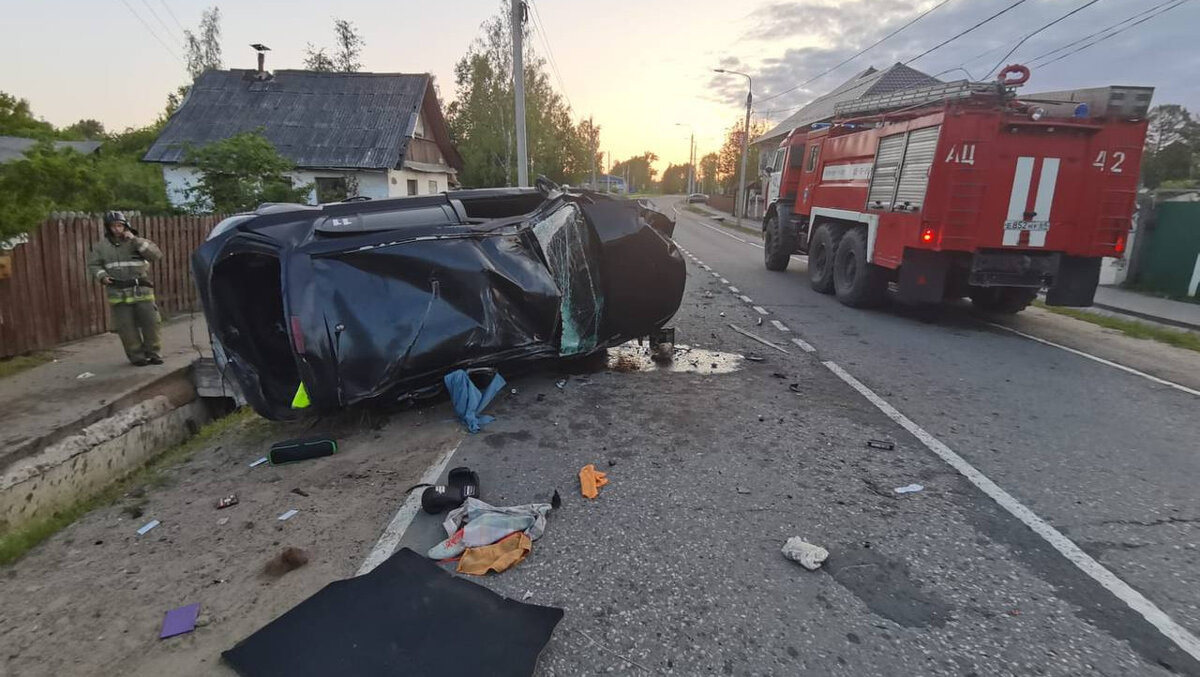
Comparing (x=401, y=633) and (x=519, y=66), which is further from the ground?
(x=519, y=66)

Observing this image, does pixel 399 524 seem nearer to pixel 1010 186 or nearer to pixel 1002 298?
pixel 1010 186

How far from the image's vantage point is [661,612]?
263cm

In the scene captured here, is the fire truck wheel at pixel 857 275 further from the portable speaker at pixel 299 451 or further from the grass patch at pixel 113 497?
the grass patch at pixel 113 497

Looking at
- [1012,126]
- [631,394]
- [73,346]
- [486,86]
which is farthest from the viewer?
[486,86]

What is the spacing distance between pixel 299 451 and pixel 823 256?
984 cm

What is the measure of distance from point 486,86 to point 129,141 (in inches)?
820

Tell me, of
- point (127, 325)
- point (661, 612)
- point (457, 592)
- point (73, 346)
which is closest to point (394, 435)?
point (457, 592)

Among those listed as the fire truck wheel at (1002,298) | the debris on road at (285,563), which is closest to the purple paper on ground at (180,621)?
the debris on road at (285,563)

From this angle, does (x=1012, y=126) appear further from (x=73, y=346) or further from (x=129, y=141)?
(x=129, y=141)


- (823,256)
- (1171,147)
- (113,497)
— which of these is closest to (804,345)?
(823,256)

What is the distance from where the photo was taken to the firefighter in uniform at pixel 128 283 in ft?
20.6

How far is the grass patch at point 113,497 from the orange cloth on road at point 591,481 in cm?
277

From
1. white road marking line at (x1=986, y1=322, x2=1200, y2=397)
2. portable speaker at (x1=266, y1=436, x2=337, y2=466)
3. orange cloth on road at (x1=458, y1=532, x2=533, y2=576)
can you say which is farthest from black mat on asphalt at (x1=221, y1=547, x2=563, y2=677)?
white road marking line at (x1=986, y1=322, x2=1200, y2=397)

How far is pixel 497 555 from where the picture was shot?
3000 mm
